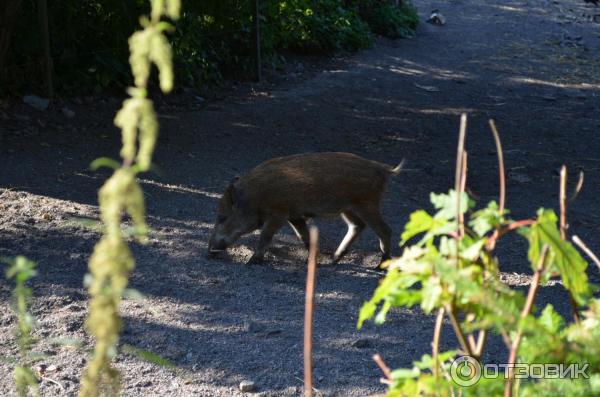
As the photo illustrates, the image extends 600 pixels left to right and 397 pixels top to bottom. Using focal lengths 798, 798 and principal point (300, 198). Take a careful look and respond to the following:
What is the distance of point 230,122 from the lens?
8867mm

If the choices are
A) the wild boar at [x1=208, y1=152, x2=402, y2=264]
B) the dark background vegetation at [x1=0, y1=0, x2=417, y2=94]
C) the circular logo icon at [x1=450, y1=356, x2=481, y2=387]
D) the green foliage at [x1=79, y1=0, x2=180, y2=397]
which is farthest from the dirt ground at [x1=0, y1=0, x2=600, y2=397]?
the green foliage at [x1=79, y1=0, x2=180, y2=397]

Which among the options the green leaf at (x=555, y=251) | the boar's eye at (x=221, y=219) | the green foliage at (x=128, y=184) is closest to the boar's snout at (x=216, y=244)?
the boar's eye at (x=221, y=219)

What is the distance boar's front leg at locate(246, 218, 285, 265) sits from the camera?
18.7 ft

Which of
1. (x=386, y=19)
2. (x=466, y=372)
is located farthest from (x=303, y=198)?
(x=386, y=19)

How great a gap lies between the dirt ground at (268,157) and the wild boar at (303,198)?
0.71ft

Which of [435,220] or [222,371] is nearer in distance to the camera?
[435,220]

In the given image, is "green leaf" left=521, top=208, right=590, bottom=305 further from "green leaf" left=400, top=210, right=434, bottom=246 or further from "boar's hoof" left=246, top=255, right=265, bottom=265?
"boar's hoof" left=246, top=255, right=265, bottom=265

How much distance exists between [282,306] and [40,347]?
1437 mm

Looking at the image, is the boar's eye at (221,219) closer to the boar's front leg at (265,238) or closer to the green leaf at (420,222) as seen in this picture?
the boar's front leg at (265,238)

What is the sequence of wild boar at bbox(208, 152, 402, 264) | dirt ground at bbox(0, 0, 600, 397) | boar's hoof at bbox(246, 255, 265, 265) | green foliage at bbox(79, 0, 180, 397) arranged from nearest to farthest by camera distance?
1. green foliage at bbox(79, 0, 180, 397)
2. dirt ground at bbox(0, 0, 600, 397)
3. wild boar at bbox(208, 152, 402, 264)
4. boar's hoof at bbox(246, 255, 265, 265)

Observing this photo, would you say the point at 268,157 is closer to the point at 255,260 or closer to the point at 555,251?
the point at 255,260

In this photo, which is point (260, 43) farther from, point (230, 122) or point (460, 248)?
point (460, 248)

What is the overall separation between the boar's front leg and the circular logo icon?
4.01 m

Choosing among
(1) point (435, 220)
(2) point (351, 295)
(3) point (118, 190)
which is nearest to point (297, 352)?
(2) point (351, 295)
